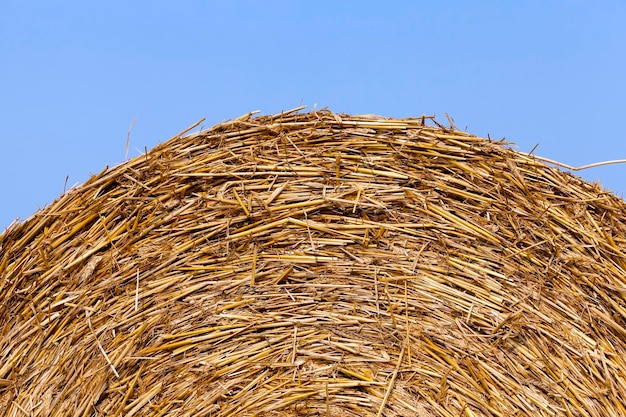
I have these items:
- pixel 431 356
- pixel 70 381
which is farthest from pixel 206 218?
pixel 431 356

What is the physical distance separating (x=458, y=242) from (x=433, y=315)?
0.80ft

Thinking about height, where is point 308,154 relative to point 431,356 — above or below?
above

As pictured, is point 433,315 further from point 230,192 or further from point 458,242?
point 230,192

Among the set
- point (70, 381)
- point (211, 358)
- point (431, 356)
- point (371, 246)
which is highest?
point (371, 246)

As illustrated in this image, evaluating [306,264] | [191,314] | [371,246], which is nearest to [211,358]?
[191,314]

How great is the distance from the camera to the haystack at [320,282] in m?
2.49

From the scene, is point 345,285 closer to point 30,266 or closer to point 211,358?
point 211,358

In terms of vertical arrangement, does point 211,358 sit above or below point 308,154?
below

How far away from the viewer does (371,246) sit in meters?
2.58

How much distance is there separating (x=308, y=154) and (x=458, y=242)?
55cm

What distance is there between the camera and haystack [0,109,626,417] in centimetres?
249

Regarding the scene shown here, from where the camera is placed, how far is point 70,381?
8.23 ft

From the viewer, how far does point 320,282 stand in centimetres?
256

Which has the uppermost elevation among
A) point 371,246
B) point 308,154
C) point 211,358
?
point 308,154
